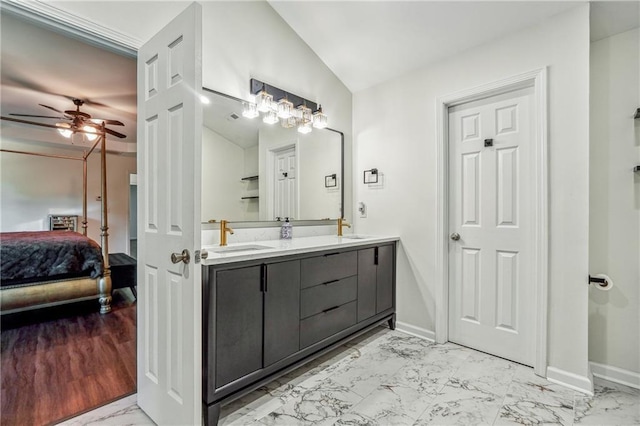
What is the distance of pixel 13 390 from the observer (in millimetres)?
1765

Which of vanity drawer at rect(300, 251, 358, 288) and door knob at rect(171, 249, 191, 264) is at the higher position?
door knob at rect(171, 249, 191, 264)

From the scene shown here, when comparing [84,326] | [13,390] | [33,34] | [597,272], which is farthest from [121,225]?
[597,272]

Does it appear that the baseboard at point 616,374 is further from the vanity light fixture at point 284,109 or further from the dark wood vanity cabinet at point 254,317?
the vanity light fixture at point 284,109

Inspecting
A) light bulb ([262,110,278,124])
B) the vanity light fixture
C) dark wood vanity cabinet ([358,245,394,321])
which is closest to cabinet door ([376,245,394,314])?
dark wood vanity cabinet ([358,245,394,321])

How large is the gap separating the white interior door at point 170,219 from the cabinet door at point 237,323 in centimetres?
20

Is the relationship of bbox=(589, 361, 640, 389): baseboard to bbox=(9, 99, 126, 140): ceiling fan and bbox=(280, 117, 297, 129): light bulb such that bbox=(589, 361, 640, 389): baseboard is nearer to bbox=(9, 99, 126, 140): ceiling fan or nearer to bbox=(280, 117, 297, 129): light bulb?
bbox=(280, 117, 297, 129): light bulb

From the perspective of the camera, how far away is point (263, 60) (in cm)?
244

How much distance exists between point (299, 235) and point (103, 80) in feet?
9.08

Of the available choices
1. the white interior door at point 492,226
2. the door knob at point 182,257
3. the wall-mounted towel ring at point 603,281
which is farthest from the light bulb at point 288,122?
the wall-mounted towel ring at point 603,281

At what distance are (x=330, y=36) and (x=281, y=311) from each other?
2.40 m

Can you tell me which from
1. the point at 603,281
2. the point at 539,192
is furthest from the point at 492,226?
the point at 603,281

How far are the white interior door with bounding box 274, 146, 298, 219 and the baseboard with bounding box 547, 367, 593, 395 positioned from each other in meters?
2.19

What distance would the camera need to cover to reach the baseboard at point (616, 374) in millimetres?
1870

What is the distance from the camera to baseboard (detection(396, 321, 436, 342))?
2.56 m
